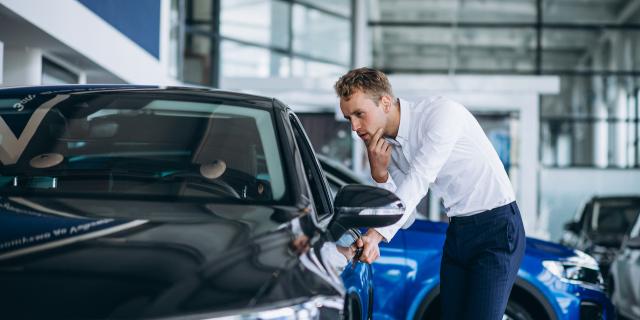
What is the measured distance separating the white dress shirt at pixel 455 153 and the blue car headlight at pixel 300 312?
1138mm

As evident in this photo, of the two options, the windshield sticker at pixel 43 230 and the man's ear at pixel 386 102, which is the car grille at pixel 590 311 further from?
the windshield sticker at pixel 43 230

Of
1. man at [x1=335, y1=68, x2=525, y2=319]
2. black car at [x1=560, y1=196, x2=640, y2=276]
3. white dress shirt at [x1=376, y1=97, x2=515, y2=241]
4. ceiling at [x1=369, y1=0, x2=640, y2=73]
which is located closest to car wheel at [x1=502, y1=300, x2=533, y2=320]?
man at [x1=335, y1=68, x2=525, y2=319]

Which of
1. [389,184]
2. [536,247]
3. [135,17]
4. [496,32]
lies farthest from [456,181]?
[496,32]

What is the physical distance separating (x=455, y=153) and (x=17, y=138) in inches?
63.4

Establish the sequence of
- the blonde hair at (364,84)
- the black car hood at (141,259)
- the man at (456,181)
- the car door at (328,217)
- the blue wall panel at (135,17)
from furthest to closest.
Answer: the blue wall panel at (135,17) < the man at (456,181) < the blonde hair at (364,84) < the car door at (328,217) < the black car hood at (141,259)

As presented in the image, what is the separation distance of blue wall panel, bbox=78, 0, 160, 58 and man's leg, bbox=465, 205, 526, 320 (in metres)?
6.56

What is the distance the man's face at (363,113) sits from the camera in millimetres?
3664

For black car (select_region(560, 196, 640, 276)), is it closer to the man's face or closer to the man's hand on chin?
the man's face

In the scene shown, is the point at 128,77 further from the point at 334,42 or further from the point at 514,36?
the point at 514,36

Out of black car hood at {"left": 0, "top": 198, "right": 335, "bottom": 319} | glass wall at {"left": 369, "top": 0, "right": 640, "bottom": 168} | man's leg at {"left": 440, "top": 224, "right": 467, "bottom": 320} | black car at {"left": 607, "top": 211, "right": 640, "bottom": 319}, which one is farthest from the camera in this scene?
glass wall at {"left": 369, "top": 0, "right": 640, "bottom": 168}

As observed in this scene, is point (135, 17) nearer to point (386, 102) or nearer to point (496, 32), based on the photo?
point (386, 102)

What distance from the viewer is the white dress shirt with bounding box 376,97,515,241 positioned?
12.5 ft

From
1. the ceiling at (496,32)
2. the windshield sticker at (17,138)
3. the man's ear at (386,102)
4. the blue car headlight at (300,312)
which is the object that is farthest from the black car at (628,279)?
the ceiling at (496,32)

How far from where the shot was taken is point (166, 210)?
2955 mm
